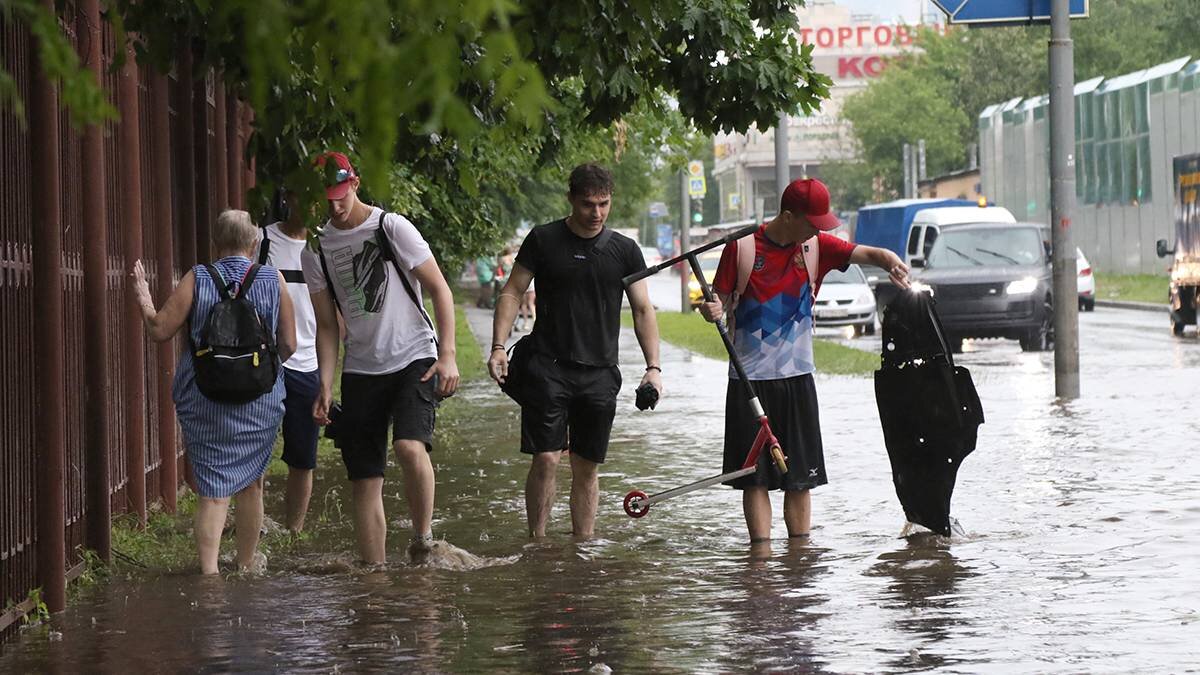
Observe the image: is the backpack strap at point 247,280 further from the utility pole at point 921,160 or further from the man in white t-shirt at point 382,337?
the utility pole at point 921,160

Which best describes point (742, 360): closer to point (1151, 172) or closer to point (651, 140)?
point (651, 140)

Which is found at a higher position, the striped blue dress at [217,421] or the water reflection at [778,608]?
the striped blue dress at [217,421]

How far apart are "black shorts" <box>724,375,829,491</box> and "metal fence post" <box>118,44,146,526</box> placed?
2.80 meters

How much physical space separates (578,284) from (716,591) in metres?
1.76

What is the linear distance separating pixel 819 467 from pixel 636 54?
2.78 metres

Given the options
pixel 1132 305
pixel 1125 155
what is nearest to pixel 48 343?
pixel 1132 305

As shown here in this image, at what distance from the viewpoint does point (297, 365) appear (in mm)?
10016

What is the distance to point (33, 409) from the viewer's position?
7844 millimetres

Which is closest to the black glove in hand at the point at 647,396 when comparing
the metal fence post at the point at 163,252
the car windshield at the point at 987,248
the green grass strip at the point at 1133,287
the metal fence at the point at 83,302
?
the metal fence at the point at 83,302

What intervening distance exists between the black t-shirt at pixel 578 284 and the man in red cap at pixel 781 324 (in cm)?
45

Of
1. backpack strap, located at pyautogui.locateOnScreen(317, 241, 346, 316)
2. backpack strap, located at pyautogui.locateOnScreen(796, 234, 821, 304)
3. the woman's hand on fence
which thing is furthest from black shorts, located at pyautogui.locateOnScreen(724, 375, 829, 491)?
the woman's hand on fence

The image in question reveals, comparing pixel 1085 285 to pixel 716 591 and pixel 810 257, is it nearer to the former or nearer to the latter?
pixel 810 257

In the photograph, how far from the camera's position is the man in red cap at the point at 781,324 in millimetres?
9320

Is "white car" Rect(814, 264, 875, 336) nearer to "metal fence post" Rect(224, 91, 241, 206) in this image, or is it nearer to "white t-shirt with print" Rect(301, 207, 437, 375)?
"metal fence post" Rect(224, 91, 241, 206)
